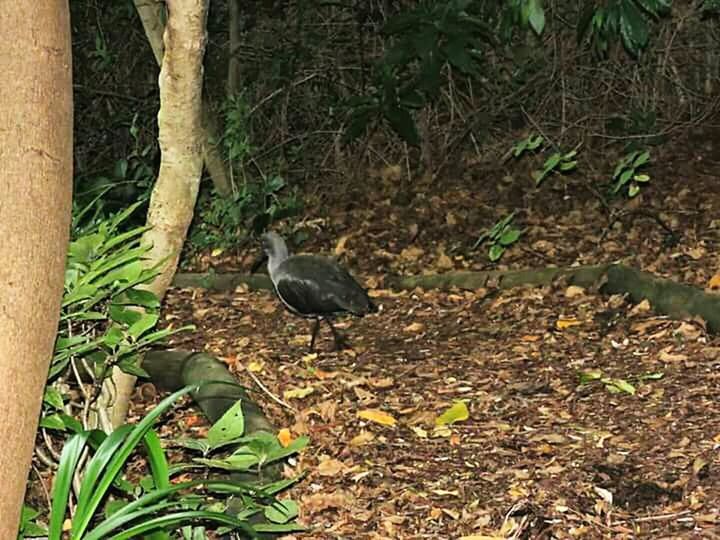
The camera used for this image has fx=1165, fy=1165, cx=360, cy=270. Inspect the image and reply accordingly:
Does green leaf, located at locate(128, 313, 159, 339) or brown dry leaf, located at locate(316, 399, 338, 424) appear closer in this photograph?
green leaf, located at locate(128, 313, 159, 339)

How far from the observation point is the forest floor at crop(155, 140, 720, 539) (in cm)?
392

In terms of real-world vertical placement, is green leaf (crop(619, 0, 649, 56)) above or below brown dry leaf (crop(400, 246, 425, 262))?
above

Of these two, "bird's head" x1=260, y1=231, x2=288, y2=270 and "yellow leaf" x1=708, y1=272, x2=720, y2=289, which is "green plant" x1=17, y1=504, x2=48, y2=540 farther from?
"yellow leaf" x1=708, y1=272, x2=720, y2=289

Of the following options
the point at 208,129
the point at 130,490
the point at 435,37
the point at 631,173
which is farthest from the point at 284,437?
the point at 208,129

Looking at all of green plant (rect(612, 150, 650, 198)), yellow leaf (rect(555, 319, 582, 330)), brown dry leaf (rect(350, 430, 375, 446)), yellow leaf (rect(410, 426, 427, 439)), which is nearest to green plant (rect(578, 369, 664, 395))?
yellow leaf (rect(555, 319, 582, 330))

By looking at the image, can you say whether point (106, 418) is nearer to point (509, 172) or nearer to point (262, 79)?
point (509, 172)

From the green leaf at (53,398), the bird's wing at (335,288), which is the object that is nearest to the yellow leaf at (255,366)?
the bird's wing at (335,288)

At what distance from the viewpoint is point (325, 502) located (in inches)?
157

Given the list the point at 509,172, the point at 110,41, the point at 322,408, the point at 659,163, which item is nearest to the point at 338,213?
the point at 509,172

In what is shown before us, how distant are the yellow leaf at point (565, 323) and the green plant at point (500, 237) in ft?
3.64

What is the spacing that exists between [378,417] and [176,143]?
66.1 inches

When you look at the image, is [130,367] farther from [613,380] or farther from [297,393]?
[613,380]

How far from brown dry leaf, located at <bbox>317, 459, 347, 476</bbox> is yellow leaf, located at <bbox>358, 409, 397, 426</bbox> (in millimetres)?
475

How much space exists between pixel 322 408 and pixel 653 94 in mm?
4706
